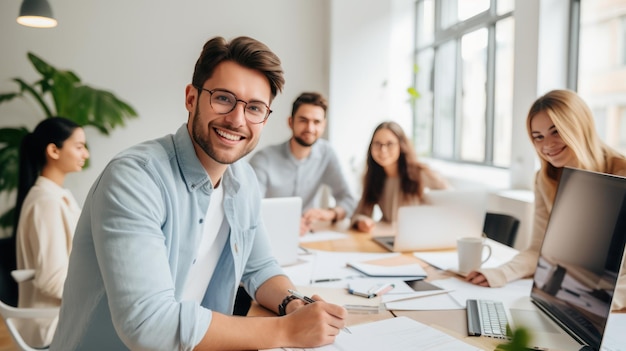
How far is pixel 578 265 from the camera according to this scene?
46.1 inches

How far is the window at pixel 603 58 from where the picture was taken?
3070 mm

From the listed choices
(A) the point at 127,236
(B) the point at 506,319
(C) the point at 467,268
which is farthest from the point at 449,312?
(A) the point at 127,236

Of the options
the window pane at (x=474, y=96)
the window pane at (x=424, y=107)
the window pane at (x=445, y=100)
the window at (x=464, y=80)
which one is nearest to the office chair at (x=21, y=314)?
the window at (x=464, y=80)

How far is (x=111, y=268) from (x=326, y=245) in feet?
4.27

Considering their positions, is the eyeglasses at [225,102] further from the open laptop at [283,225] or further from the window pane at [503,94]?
the window pane at [503,94]

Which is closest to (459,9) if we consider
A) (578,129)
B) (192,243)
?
(578,129)

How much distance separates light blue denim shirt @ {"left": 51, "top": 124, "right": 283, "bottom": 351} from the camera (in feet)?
3.30

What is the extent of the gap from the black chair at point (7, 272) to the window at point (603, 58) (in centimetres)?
313

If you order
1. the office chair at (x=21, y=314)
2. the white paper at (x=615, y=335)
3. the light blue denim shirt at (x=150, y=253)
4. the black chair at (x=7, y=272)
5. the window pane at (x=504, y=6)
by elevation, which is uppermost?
the window pane at (x=504, y=6)

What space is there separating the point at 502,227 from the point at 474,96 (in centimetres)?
241

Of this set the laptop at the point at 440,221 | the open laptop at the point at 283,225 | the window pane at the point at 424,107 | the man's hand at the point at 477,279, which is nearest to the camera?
the man's hand at the point at 477,279

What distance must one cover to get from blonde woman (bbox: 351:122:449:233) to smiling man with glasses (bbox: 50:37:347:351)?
1462 mm

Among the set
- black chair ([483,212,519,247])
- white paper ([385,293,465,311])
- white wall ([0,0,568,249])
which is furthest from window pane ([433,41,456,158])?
white paper ([385,293,465,311])

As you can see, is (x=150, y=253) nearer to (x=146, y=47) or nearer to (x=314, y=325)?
(x=314, y=325)
